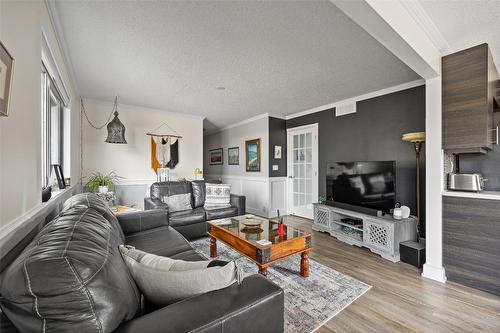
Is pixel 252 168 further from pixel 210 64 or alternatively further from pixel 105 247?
pixel 105 247

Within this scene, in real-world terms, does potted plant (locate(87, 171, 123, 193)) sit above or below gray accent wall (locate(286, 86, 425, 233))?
below

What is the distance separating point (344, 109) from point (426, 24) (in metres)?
2.23

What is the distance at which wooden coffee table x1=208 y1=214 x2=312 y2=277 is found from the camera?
198 centimetres

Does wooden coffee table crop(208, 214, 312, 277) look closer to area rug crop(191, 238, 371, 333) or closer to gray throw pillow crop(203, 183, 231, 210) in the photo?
area rug crop(191, 238, 371, 333)

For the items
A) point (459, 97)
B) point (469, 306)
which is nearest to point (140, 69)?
point (459, 97)

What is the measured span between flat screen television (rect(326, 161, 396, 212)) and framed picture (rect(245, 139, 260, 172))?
191cm

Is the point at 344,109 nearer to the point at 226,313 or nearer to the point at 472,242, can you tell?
the point at 472,242

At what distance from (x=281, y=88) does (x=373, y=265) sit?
2731 mm

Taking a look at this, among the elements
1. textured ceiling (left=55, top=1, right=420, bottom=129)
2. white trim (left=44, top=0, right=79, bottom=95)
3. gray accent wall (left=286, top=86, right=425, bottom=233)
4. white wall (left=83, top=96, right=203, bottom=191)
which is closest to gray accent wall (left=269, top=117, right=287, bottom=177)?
gray accent wall (left=286, top=86, right=425, bottom=233)

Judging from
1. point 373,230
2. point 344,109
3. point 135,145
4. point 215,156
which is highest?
point 344,109

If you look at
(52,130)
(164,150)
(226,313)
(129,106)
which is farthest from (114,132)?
(226,313)

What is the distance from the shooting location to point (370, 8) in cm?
132

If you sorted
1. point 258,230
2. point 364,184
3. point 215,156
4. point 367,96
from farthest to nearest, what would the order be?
1. point 215,156
2. point 367,96
3. point 364,184
4. point 258,230

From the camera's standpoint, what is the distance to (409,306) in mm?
1833
